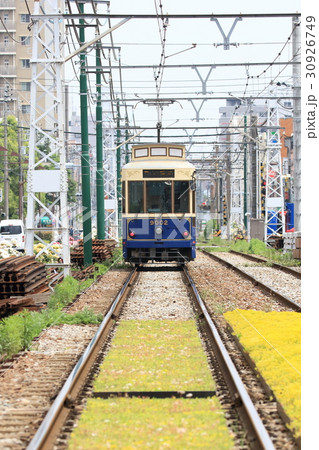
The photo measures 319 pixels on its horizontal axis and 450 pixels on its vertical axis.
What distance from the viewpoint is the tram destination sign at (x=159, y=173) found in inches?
832

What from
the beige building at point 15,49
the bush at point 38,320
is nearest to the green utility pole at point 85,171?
the bush at point 38,320

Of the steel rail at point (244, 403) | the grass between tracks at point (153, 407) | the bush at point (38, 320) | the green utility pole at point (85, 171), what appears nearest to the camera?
the steel rail at point (244, 403)

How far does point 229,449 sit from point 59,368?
323 cm

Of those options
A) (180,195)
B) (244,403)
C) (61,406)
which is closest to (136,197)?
(180,195)

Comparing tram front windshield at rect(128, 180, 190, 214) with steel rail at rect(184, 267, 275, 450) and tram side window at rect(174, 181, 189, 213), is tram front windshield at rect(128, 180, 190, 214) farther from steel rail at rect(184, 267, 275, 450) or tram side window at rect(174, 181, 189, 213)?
A: steel rail at rect(184, 267, 275, 450)

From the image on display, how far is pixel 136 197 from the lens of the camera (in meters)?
21.3

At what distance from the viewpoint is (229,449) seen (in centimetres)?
507

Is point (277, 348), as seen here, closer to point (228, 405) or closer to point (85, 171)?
point (228, 405)

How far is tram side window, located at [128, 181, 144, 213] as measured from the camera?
21.2 meters

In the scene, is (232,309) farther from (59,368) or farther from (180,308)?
(59,368)

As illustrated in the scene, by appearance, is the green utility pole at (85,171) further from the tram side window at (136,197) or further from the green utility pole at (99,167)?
the green utility pole at (99,167)

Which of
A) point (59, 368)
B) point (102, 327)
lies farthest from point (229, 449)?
point (102, 327)

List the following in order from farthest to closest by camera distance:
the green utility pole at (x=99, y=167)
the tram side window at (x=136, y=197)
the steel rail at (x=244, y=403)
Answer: the green utility pole at (x=99, y=167) → the tram side window at (x=136, y=197) → the steel rail at (x=244, y=403)

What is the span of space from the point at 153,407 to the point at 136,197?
50.2 ft
